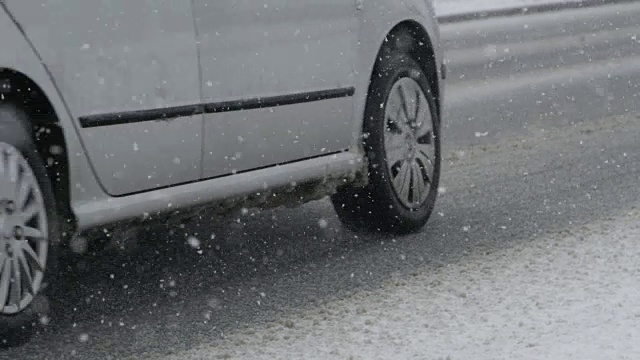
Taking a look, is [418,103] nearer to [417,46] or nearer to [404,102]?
[404,102]

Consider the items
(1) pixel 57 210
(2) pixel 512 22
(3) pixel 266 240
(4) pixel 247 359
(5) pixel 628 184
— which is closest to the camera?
(4) pixel 247 359

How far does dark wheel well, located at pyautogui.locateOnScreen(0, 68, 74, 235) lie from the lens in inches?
201

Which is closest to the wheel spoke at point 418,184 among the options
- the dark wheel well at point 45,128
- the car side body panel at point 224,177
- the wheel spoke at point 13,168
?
the car side body panel at point 224,177

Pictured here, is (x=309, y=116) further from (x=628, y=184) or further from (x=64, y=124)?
(x=628, y=184)

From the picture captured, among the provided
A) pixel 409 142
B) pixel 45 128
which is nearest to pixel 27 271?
pixel 45 128

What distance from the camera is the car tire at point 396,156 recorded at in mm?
6996

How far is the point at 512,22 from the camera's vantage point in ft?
46.0

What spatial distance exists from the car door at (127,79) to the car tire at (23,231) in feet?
0.62

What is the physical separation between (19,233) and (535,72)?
A: 908 cm

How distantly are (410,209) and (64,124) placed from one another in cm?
239

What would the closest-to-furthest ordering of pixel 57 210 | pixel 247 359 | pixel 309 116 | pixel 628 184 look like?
pixel 247 359, pixel 57 210, pixel 309 116, pixel 628 184

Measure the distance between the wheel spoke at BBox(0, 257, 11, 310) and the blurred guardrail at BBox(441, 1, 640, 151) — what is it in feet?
19.5

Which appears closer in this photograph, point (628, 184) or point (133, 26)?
point (133, 26)

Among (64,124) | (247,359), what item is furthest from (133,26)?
(247,359)
